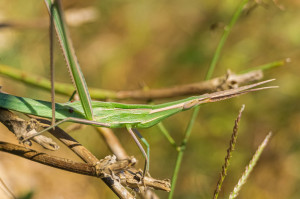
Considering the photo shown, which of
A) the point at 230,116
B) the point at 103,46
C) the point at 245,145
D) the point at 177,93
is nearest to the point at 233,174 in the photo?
the point at 245,145

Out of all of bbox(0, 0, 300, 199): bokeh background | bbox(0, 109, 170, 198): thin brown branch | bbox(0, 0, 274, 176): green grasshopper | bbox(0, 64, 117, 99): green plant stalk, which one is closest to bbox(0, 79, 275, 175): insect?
bbox(0, 0, 274, 176): green grasshopper

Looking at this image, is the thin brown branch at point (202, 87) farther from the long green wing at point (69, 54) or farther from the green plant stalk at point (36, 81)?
the long green wing at point (69, 54)

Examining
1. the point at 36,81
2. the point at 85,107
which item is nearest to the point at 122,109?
the point at 85,107

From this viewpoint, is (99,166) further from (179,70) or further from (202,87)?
(179,70)

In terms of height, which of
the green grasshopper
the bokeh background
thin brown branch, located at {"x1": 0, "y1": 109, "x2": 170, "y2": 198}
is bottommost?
thin brown branch, located at {"x1": 0, "y1": 109, "x2": 170, "y2": 198}

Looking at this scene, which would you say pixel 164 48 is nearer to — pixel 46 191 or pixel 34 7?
pixel 34 7

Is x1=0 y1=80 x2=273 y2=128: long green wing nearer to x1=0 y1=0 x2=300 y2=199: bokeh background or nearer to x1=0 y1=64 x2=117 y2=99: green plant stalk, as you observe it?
x1=0 y1=64 x2=117 y2=99: green plant stalk

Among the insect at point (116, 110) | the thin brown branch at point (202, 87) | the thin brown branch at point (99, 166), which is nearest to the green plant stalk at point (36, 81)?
the thin brown branch at point (202, 87)

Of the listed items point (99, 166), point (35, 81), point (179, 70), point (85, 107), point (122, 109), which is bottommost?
point (99, 166)
